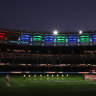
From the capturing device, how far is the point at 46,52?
1988 inches

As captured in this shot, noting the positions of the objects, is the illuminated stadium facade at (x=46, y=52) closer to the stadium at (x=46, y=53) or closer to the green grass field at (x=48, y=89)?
the stadium at (x=46, y=53)

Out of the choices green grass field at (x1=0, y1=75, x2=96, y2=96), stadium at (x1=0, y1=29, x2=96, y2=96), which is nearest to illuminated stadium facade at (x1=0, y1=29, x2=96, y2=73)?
stadium at (x1=0, y1=29, x2=96, y2=96)

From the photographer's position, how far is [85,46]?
49719 millimetres

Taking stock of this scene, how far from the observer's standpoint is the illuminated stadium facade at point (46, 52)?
144ft

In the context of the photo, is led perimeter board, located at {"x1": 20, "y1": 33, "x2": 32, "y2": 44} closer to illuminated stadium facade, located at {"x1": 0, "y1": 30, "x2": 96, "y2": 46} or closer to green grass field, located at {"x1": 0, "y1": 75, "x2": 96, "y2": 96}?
illuminated stadium facade, located at {"x1": 0, "y1": 30, "x2": 96, "y2": 46}

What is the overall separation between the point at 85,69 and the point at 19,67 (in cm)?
2229

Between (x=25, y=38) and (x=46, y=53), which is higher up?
(x=25, y=38)

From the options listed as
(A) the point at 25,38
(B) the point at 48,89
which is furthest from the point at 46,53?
(B) the point at 48,89

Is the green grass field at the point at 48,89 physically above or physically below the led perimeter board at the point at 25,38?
below

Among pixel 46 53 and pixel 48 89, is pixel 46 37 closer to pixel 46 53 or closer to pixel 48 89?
pixel 46 53

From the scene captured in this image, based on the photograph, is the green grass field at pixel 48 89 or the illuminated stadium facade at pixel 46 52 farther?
the illuminated stadium facade at pixel 46 52

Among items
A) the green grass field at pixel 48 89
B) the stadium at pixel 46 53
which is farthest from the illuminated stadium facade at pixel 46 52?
the green grass field at pixel 48 89

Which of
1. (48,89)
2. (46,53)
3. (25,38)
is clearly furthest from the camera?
(46,53)

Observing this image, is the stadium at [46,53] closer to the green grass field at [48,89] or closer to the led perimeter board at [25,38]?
the led perimeter board at [25,38]
